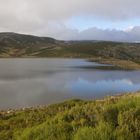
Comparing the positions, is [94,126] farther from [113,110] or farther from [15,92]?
[15,92]

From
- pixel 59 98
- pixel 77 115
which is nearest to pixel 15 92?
pixel 59 98

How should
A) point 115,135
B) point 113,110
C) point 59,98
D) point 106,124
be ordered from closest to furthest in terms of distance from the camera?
point 115,135 < point 106,124 < point 113,110 < point 59,98

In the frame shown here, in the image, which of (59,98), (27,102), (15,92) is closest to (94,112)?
(27,102)

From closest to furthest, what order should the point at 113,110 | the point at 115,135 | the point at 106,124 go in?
the point at 115,135
the point at 106,124
the point at 113,110

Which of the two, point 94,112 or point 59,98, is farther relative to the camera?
point 59,98

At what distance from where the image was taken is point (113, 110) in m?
7.86

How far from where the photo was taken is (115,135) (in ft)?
21.0

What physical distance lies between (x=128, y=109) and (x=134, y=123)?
1.25 meters

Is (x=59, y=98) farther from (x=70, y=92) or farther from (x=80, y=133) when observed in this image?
(x=80, y=133)

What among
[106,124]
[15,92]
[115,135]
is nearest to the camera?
[115,135]

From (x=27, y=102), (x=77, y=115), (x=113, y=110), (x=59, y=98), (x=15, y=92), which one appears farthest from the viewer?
(x=15, y=92)

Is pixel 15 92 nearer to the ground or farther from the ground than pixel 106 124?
nearer to the ground

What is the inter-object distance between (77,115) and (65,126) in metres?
1.15

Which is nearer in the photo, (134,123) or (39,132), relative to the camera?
(134,123)
